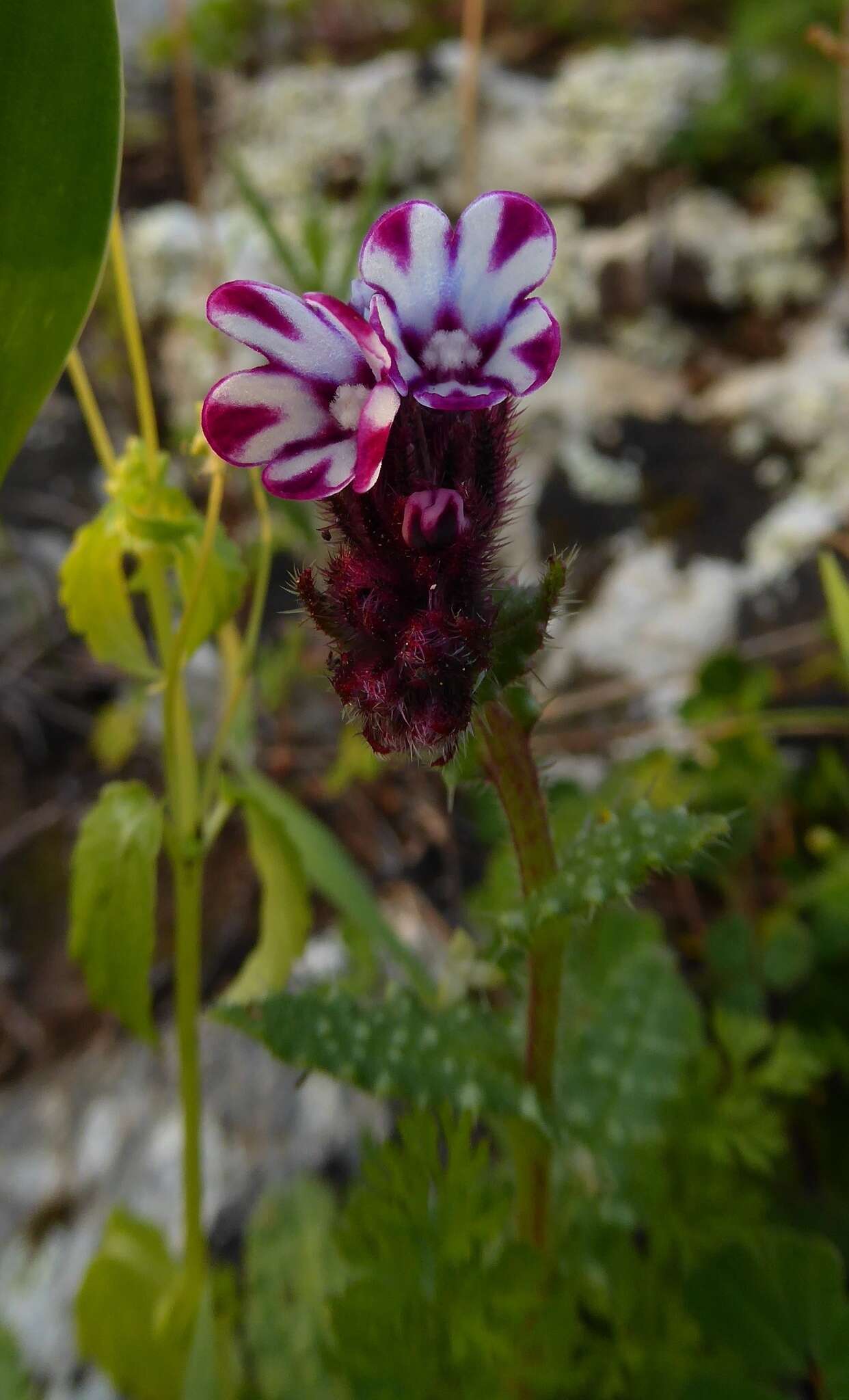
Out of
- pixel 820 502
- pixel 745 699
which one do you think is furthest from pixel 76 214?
pixel 820 502

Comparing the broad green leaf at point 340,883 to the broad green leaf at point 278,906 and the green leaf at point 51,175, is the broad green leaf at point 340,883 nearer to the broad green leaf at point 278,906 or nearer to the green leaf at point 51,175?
the broad green leaf at point 278,906

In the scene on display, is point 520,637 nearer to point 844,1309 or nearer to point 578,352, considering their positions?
point 844,1309

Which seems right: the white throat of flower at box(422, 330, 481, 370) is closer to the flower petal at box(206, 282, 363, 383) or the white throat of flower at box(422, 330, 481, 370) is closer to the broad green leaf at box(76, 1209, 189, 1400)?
the flower petal at box(206, 282, 363, 383)

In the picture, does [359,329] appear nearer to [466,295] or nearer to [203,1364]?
[466,295]

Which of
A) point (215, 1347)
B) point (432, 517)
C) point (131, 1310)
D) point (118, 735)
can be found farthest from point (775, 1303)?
point (118, 735)

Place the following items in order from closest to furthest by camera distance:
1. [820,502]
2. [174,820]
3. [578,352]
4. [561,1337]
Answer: [561,1337], [174,820], [820,502], [578,352]
